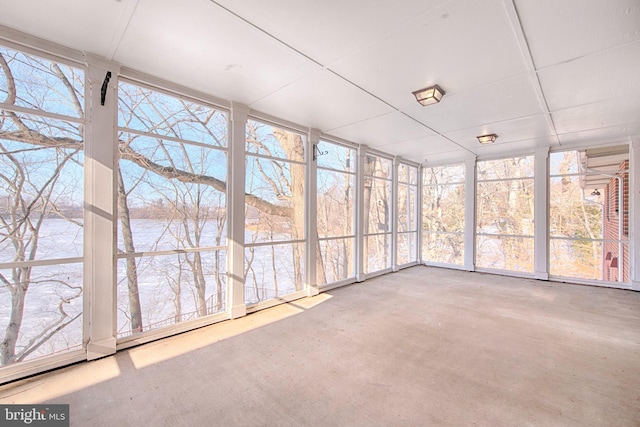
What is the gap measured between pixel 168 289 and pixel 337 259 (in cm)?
324

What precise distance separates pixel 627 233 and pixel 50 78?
883 cm

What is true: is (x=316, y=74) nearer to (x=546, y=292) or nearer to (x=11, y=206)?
(x=11, y=206)

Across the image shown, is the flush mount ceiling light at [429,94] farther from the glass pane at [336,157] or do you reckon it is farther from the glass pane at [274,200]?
the glass pane at [274,200]

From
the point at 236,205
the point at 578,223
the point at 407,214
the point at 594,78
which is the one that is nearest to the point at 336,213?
the point at 236,205

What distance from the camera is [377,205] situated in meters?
6.24

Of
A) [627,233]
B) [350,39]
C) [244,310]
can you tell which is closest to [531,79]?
[350,39]

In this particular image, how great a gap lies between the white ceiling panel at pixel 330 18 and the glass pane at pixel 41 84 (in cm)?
179

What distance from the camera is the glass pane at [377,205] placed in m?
5.93

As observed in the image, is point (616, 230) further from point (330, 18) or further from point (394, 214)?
point (330, 18)

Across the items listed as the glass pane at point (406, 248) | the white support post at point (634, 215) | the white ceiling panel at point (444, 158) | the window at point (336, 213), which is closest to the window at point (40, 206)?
the window at point (336, 213)

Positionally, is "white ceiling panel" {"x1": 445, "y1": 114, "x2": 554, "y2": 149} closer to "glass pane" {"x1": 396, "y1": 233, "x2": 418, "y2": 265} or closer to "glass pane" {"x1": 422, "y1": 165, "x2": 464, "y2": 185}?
"glass pane" {"x1": 422, "y1": 165, "x2": 464, "y2": 185}

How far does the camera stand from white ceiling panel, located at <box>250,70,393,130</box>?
2949mm

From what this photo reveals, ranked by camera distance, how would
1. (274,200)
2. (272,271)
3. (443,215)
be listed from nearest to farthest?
(272,271) → (274,200) → (443,215)

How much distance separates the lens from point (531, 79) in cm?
278
